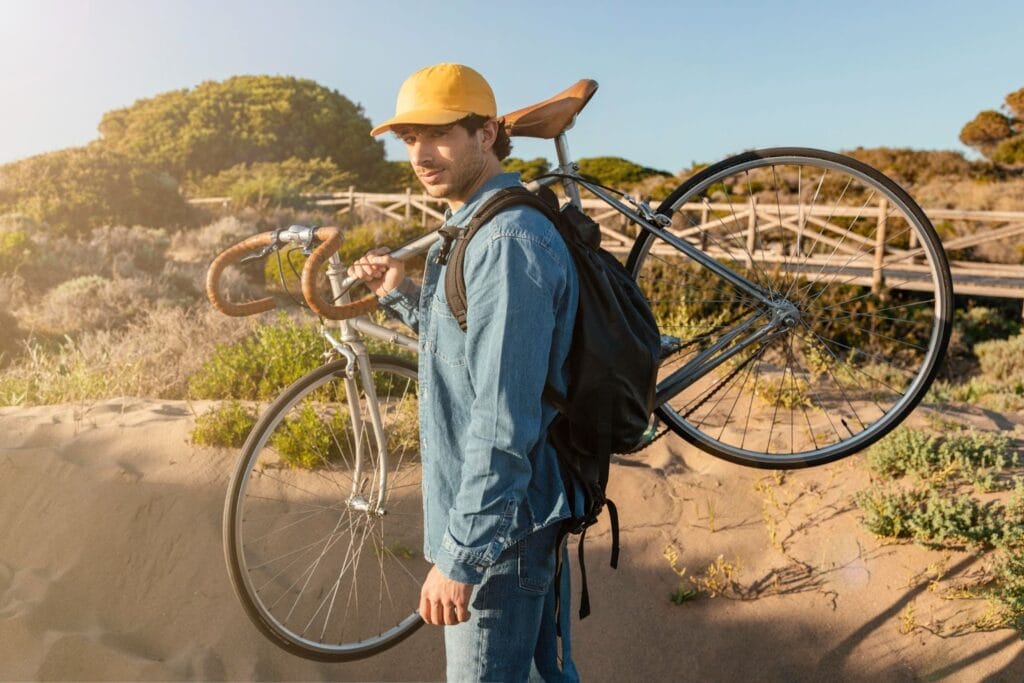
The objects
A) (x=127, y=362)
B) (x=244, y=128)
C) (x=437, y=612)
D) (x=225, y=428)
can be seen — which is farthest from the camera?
(x=244, y=128)

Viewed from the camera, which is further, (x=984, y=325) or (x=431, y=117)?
(x=984, y=325)

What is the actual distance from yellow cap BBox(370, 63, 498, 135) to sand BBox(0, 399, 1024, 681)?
9.45 feet

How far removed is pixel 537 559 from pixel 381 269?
1.04 meters

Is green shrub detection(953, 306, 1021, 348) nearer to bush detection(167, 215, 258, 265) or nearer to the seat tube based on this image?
bush detection(167, 215, 258, 265)

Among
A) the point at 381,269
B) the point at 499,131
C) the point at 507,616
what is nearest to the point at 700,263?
the point at 499,131

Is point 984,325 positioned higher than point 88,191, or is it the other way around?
point 88,191

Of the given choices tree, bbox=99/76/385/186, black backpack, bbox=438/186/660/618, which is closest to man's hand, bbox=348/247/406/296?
black backpack, bbox=438/186/660/618

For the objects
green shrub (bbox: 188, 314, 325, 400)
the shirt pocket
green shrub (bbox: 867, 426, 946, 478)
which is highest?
the shirt pocket

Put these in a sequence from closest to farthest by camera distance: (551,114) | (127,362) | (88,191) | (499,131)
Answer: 1. (499,131)
2. (551,114)
3. (127,362)
4. (88,191)

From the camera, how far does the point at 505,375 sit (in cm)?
192

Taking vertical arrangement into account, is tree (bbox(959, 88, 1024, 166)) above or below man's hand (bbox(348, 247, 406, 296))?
above

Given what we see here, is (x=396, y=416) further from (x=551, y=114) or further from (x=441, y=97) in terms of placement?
(x=441, y=97)

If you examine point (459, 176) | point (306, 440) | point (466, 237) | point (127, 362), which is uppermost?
point (459, 176)

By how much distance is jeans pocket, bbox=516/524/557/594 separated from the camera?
2176mm
